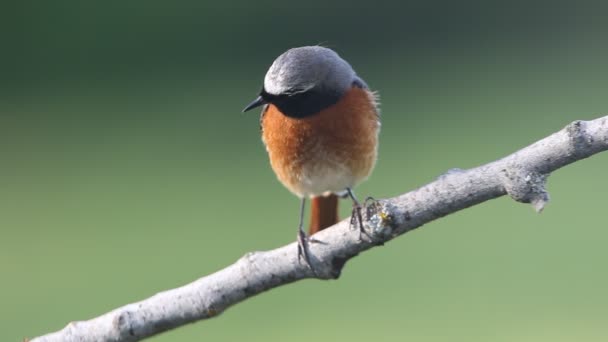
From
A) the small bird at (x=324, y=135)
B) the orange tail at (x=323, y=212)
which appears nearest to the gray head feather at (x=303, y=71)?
the small bird at (x=324, y=135)

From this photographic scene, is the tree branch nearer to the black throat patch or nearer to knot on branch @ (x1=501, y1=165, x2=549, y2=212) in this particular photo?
knot on branch @ (x1=501, y1=165, x2=549, y2=212)

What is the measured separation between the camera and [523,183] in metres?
1.42

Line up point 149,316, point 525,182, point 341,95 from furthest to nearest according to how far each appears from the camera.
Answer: point 341,95, point 149,316, point 525,182

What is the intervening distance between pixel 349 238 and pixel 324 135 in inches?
25.4

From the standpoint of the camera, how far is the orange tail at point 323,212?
2.25 metres

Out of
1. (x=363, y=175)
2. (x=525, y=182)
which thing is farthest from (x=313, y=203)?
(x=525, y=182)

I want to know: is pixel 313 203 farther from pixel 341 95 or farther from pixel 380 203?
pixel 380 203

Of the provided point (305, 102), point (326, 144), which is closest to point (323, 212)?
point (326, 144)

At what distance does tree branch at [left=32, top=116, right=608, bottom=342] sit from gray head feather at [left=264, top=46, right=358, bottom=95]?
0.38m

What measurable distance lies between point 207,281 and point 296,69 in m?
0.55

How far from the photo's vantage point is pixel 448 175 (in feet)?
4.86

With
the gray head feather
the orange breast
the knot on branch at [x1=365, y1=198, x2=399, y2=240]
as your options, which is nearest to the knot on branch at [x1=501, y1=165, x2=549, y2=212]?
the knot on branch at [x1=365, y1=198, x2=399, y2=240]

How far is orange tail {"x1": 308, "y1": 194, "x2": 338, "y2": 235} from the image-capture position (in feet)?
7.39

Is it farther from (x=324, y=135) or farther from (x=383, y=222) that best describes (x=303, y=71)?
(x=383, y=222)
